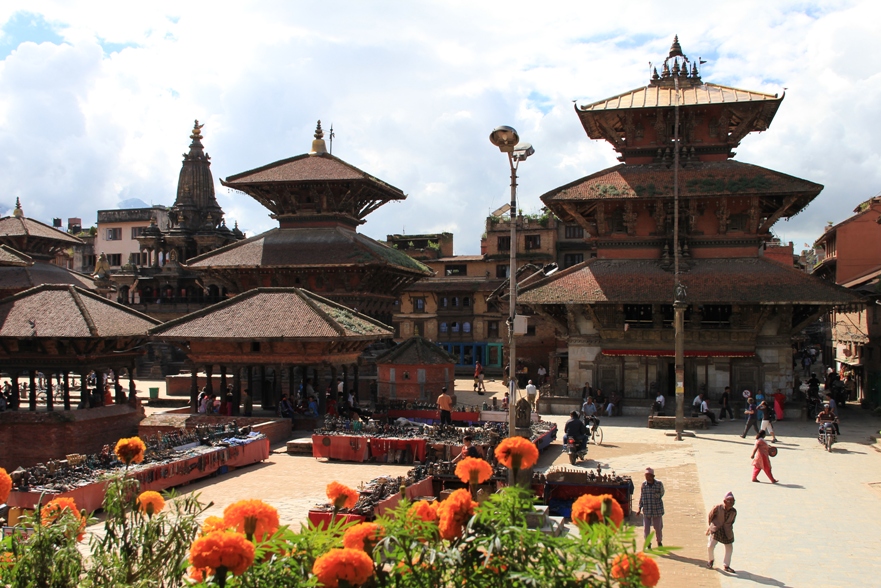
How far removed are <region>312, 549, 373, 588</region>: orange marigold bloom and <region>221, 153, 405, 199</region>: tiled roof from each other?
3613cm

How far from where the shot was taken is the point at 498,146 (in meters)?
16.0

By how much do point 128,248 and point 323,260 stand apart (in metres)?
56.1

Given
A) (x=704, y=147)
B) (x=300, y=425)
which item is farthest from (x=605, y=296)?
(x=300, y=425)

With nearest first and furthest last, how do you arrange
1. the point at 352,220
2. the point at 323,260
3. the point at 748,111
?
1. the point at 748,111
2. the point at 323,260
3. the point at 352,220

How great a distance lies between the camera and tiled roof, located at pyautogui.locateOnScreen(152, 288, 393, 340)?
86.4 feet

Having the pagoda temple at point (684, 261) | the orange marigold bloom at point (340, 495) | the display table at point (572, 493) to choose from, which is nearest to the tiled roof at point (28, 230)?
the pagoda temple at point (684, 261)

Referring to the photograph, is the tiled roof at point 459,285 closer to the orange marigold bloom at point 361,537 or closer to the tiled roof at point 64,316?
the tiled roof at point 64,316

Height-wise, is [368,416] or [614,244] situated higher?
[614,244]

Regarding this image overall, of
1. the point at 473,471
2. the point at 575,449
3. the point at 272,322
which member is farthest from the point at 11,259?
the point at 473,471

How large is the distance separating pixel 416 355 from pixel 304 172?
1356 cm

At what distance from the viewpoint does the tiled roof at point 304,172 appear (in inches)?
1645

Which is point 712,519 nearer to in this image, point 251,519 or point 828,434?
point 251,519

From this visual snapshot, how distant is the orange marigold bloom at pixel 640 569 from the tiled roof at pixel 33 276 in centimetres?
4514

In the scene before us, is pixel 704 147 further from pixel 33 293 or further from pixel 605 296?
pixel 33 293
